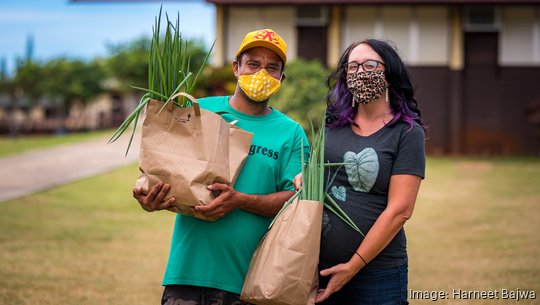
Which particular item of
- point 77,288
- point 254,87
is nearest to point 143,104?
point 254,87

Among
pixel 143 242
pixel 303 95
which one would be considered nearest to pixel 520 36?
pixel 303 95

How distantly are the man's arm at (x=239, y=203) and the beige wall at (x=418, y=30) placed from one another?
2204 cm

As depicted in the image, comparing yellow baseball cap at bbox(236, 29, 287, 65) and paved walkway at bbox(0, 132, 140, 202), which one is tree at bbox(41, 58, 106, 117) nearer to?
paved walkway at bbox(0, 132, 140, 202)

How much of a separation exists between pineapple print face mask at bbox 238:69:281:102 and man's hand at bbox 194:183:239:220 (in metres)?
0.49

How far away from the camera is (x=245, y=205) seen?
3.52 meters

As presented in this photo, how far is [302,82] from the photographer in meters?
20.5

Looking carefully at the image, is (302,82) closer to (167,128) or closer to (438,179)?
(438,179)

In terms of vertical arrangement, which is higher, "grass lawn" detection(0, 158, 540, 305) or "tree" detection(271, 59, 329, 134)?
"tree" detection(271, 59, 329, 134)

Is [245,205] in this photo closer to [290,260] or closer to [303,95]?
[290,260]

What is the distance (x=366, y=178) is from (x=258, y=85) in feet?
2.28

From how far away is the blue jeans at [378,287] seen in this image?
11.4ft

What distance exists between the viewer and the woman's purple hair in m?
3.53

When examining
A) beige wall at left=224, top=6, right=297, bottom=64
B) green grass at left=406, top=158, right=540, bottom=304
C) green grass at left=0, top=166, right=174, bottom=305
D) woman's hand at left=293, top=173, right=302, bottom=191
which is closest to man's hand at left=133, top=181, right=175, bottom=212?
woman's hand at left=293, top=173, right=302, bottom=191

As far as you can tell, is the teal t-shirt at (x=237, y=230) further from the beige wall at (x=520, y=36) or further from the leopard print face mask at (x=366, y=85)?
the beige wall at (x=520, y=36)
